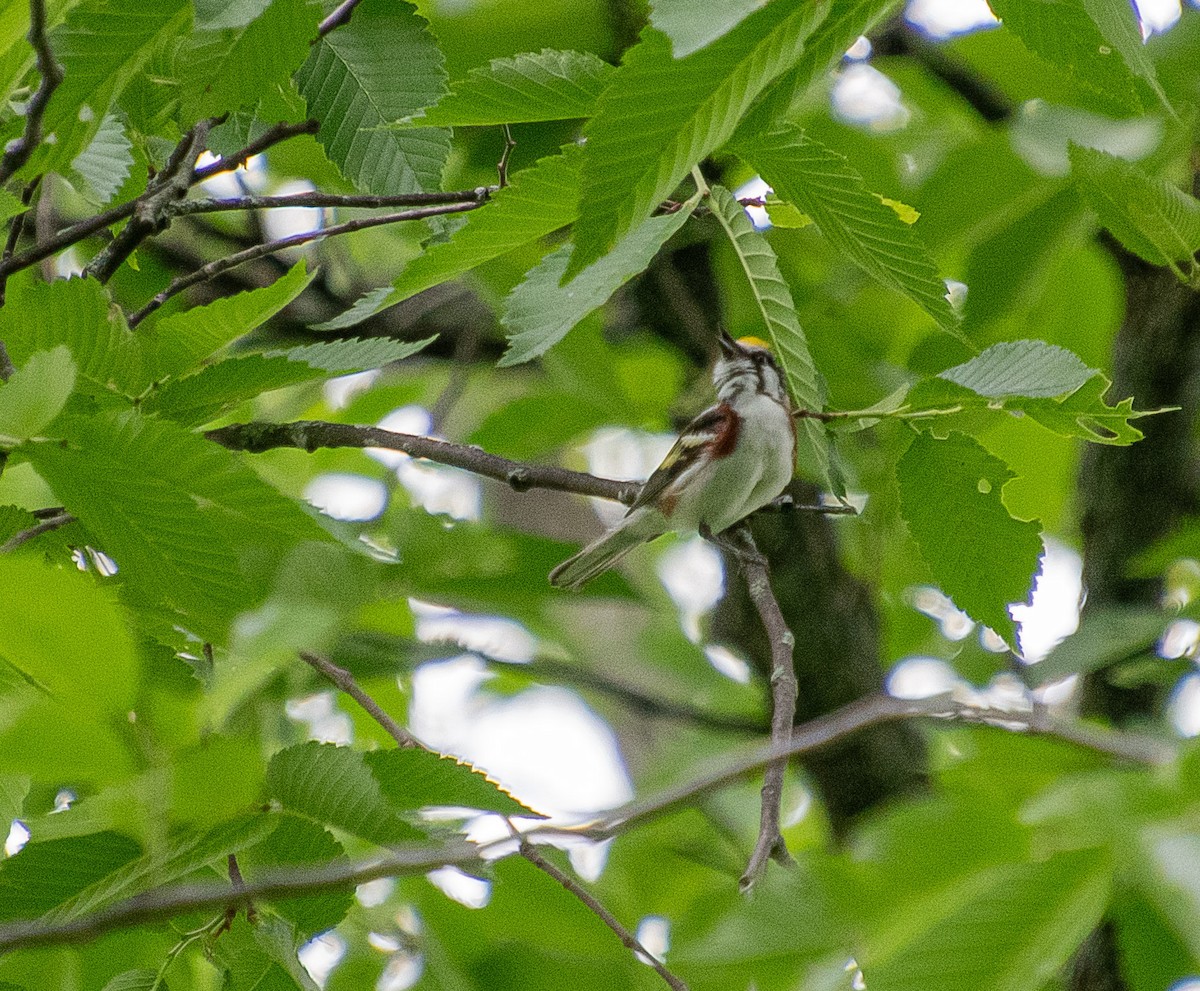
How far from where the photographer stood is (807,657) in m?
4.23

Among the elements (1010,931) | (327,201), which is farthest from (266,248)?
(1010,931)

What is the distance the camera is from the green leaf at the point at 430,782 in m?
1.67

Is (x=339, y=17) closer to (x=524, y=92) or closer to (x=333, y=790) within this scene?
(x=524, y=92)

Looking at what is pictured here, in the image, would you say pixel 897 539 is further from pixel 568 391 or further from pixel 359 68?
pixel 359 68

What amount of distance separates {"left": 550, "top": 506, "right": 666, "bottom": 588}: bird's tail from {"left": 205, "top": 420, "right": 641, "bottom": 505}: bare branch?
1.40 metres

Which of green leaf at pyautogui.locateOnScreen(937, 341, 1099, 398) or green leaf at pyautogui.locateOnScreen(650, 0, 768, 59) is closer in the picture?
green leaf at pyautogui.locateOnScreen(650, 0, 768, 59)

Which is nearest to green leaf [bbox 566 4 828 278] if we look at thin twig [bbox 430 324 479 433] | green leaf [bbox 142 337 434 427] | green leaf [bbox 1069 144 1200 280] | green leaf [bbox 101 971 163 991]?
green leaf [bbox 142 337 434 427]

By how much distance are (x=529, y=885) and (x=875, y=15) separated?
1.73m

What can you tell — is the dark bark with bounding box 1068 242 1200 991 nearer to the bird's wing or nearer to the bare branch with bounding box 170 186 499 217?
the bird's wing

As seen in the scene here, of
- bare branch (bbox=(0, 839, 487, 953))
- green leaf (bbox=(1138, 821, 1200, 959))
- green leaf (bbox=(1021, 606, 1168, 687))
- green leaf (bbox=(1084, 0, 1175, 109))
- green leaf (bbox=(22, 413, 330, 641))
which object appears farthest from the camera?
green leaf (bbox=(1021, 606, 1168, 687))

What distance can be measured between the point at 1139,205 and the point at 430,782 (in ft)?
4.90

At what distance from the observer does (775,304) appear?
2.12 meters

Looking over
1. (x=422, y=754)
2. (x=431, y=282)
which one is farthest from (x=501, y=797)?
(x=431, y=282)

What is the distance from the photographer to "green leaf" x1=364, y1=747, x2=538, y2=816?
1.67m
